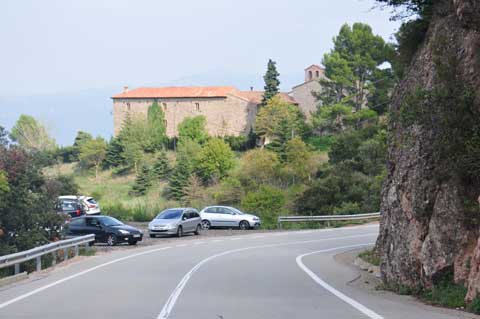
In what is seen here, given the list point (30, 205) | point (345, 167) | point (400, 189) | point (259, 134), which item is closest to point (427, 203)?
point (400, 189)

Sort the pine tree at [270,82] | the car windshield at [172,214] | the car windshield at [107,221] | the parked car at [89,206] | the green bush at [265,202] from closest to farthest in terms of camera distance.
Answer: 1. the car windshield at [107,221]
2. the car windshield at [172,214]
3. the parked car at [89,206]
4. the green bush at [265,202]
5. the pine tree at [270,82]

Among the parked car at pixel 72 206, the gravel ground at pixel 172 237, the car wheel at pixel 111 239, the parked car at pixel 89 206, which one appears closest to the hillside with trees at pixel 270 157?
the parked car at pixel 72 206

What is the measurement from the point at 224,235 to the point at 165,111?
3130 inches

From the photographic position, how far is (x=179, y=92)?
118 metres

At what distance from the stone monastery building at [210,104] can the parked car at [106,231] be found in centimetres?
7433

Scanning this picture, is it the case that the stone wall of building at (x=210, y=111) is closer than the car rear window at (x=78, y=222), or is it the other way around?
the car rear window at (x=78, y=222)

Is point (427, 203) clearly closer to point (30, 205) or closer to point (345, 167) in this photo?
point (30, 205)

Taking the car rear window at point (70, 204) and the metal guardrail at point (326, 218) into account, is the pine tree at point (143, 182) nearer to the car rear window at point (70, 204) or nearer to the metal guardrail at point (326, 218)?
the car rear window at point (70, 204)

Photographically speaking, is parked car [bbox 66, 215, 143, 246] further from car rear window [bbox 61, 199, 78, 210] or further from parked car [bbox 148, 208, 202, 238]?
car rear window [bbox 61, 199, 78, 210]

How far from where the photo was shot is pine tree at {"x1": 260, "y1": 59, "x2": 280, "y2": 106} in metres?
100

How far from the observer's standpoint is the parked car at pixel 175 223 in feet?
125

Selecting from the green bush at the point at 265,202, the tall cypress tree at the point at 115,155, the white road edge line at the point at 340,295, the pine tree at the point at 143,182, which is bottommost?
the white road edge line at the point at 340,295

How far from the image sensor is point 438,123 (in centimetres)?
1399

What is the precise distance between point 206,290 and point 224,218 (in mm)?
28738
